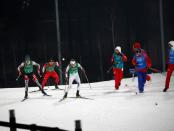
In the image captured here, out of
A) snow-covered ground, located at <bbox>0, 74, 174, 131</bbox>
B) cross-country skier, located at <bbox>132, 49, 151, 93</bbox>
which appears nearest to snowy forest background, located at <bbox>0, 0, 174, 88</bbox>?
snow-covered ground, located at <bbox>0, 74, 174, 131</bbox>

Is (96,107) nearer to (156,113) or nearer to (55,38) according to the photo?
(156,113)

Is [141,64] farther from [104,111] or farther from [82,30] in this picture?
[82,30]

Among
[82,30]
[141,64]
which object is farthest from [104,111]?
[82,30]

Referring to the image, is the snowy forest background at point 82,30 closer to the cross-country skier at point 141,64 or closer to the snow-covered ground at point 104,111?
the snow-covered ground at point 104,111


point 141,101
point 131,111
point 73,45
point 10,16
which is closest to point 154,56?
point 73,45

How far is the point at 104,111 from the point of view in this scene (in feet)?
33.2

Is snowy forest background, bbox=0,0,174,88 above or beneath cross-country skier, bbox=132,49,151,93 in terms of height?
above

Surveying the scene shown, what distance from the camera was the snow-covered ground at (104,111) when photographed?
Result: 27.4ft

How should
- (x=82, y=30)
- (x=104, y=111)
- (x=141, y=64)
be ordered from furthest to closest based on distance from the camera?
(x=82, y=30)
(x=141, y=64)
(x=104, y=111)

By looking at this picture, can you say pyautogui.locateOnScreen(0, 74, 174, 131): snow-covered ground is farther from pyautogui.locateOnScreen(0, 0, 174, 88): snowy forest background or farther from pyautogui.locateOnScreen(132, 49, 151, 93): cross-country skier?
pyautogui.locateOnScreen(0, 0, 174, 88): snowy forest background

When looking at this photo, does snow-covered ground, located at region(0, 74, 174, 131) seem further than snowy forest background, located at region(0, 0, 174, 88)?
No

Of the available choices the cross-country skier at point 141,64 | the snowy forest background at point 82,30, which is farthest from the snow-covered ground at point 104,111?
the snowy forest background at point 82,30

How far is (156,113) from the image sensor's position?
9445mm

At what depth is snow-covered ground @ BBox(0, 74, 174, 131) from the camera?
8359mm
